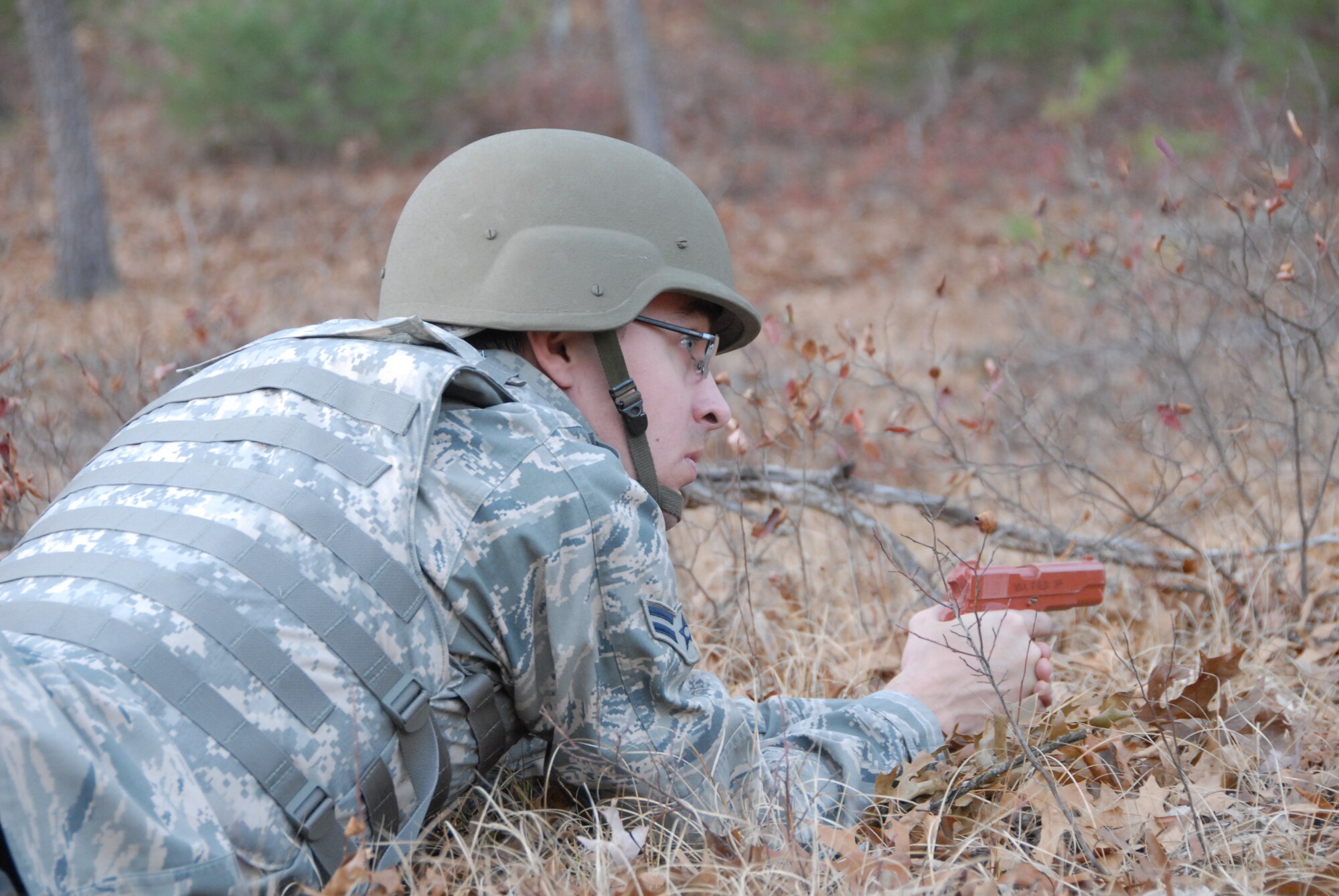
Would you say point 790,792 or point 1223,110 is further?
point 1223,110

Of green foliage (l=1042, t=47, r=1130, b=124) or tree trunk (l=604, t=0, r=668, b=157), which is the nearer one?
green foliage (l=1042, t=47, r=1130, b=124)

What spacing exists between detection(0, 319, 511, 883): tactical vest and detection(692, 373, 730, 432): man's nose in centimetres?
50

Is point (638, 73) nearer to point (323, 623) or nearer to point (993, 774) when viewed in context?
point (993, 774)

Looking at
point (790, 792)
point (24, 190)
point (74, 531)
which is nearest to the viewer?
point (74, 531)

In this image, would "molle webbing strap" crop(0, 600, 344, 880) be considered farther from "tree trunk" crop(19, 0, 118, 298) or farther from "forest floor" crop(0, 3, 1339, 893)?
"tree trunk" crop(19, 0, 118, 298)

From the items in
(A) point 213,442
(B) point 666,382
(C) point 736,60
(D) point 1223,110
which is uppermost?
(A) point 213,442

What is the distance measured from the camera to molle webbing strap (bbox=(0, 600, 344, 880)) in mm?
1457

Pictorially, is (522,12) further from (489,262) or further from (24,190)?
(489,262)

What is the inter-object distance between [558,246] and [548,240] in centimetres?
3

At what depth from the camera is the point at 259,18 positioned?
44.8 feet

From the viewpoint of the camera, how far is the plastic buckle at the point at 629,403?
6.77 feet

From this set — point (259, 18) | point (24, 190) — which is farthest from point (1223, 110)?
point (24, 190)

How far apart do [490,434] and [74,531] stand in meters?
0.65

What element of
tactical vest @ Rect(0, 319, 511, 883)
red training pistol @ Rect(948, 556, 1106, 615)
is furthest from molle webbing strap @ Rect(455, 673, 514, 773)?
red training pistol @ Rect(948, 556, 1106, 615)
